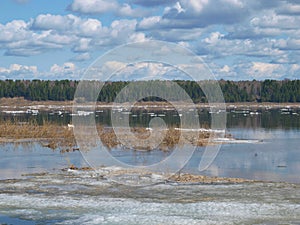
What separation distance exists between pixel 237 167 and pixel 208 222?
1071 cm

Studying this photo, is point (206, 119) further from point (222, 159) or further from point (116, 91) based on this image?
point (116, 91)

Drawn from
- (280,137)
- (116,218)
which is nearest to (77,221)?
(116,218)

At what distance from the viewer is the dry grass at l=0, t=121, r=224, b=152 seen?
3142cm

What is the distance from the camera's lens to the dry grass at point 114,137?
31.4 meters

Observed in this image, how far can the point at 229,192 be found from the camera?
1622 centimetres

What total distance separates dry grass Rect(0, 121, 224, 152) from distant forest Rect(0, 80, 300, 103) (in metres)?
82.2

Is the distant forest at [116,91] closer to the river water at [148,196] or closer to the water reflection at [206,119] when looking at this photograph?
the water reflection at [206,119]

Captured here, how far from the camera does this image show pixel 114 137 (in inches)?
1363

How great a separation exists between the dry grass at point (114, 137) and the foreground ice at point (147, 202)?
12162 millimetres

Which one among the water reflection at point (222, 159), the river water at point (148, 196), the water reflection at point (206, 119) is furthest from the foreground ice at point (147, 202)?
the water reflection at point (206, 119)

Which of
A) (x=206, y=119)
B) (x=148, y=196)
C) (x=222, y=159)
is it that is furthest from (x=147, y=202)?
(x=206, y=119)

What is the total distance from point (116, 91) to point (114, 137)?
85.7 m

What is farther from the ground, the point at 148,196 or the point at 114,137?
the point at 114,137

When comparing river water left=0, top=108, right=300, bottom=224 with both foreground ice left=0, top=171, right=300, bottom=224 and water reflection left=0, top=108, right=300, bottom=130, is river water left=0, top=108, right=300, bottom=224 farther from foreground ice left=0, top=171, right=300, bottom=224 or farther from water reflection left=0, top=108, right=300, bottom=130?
water reflection left=0, top=108, right=300, bottom=130
